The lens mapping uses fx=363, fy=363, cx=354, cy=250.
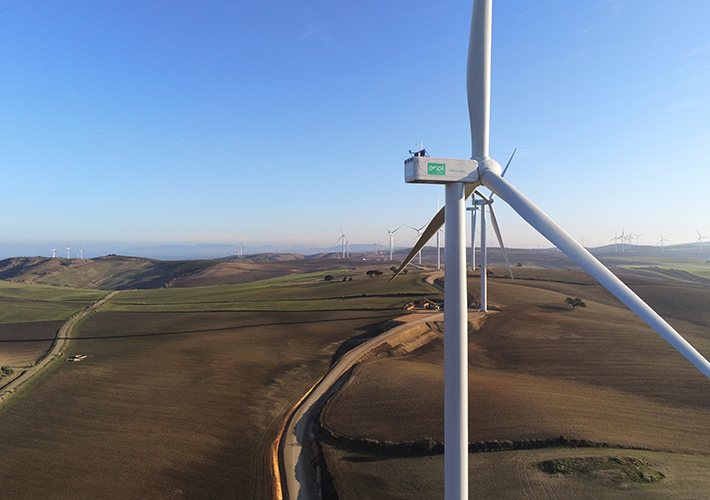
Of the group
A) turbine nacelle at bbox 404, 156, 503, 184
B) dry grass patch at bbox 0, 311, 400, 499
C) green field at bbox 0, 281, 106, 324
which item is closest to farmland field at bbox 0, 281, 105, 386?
green field at bbox 0, 281, 106, 324

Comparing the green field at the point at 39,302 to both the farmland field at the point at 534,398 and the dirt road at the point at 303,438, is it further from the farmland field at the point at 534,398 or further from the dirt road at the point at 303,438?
the farmland field at the point at 534,398

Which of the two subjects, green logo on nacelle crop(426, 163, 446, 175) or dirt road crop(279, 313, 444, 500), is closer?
green logo on nacelle crop(426, 163, 446, 175)

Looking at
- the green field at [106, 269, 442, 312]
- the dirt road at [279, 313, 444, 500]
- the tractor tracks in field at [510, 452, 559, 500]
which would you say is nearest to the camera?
the tractor tracks in field at [510, 452, 559, 500]

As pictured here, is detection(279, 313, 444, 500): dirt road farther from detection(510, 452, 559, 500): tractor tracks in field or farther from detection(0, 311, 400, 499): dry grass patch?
detection(510, 452, 559, 500): tractor tracks in field

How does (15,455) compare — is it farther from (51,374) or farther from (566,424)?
(566,424)

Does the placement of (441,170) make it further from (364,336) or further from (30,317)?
(30,317)

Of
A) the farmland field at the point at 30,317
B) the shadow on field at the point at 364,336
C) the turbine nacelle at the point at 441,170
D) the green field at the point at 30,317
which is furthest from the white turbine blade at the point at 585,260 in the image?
the green field at the point at 30,317
